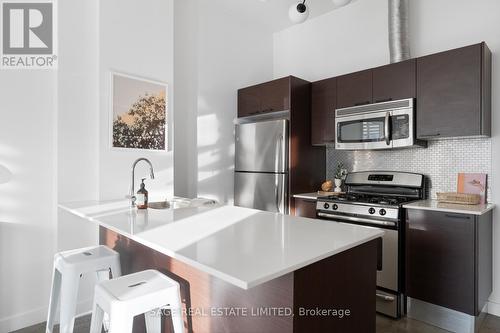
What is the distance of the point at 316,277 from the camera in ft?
A: 4.05

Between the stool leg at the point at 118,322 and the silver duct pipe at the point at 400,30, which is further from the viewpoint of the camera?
the silver duct pipe at the point at 400,30

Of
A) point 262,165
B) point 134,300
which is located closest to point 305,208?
point 262,165

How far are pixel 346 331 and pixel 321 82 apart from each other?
8.89 feet

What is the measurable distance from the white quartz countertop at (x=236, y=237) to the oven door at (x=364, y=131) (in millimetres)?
1584

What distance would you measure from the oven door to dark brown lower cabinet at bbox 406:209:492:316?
30.4 inches

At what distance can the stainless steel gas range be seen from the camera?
2.51 m

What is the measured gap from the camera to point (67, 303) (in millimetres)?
1706

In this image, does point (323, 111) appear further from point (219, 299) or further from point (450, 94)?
point (219, 299)

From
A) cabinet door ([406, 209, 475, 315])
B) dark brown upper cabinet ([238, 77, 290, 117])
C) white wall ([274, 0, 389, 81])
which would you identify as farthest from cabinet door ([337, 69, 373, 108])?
cabinet door ([406, 209, 475, 315])

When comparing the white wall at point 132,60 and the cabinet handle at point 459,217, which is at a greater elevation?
the white wall at point 132,60

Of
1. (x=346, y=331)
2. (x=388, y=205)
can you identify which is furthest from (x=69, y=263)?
(x=388, y=205)

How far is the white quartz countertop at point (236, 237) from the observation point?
0.98 m

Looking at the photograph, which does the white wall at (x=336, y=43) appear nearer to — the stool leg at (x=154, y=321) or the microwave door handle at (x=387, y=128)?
the microwave door handle at (x=387, y=128)

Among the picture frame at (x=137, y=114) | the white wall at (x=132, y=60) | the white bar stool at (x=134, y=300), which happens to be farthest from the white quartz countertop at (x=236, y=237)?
the picture frame at (x=137, y=114)
